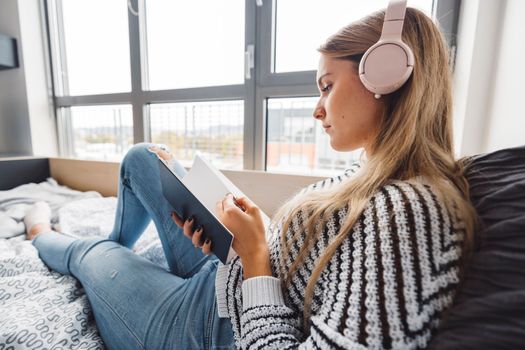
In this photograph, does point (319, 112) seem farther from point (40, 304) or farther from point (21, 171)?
point (21, 171)

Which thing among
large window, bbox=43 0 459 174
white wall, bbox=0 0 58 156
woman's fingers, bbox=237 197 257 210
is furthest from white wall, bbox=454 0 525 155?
white wall, bbox=0 0 58 156

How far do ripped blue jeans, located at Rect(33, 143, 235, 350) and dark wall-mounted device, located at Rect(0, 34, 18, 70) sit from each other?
5.19 feet

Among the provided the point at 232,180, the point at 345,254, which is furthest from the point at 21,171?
the point at 345,254

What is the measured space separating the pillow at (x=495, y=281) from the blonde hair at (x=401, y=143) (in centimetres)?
4

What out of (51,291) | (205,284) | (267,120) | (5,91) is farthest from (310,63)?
(5,91)

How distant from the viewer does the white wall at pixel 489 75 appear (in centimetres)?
68

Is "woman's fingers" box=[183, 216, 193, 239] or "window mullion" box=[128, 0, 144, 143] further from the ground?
"window mullion" box=[128, 0, 144, 143]

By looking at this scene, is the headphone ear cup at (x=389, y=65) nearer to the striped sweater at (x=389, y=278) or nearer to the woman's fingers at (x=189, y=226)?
the striped sweater at (x=389, y=278)

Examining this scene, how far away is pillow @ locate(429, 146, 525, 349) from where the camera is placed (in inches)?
9.9

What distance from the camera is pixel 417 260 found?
29 cm

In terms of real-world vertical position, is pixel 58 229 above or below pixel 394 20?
below

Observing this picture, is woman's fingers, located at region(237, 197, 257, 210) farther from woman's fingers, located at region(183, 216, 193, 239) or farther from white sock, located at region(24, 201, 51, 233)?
white sock, located at region(24, 201, 51, 233)

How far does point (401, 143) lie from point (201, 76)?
4.44 ft

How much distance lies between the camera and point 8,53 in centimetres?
171
